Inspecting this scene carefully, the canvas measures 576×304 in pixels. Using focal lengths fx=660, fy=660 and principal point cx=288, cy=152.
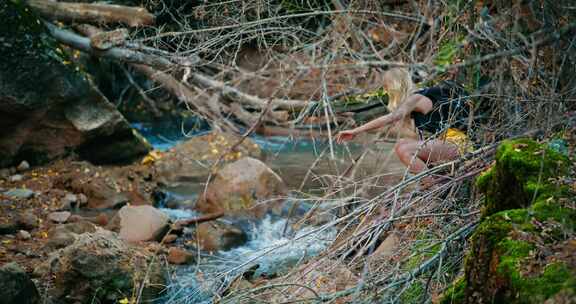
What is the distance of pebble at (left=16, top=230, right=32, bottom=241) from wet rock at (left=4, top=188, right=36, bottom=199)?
107 centimetres

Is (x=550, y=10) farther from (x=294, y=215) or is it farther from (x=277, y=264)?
(x=294, y=215)

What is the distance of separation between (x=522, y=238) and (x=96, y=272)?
378cm

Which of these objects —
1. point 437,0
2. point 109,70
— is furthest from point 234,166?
point 109,70

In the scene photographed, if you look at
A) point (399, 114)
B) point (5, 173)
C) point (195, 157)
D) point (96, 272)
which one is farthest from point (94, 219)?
point (399, 114)

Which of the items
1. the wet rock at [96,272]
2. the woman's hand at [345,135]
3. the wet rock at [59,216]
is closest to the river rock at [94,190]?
the wet rock at [59,216]

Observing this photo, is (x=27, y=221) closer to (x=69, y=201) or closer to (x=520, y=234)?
(x=69, y=201)

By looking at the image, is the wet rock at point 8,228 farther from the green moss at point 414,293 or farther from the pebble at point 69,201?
the green moss at point 414,293

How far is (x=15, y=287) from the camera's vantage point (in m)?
4.88

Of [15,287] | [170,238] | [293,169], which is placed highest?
[15,287]

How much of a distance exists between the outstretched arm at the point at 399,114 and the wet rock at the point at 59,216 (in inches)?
158

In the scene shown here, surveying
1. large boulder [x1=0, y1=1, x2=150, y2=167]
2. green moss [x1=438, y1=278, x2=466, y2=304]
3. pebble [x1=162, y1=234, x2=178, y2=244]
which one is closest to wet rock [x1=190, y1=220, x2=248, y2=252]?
pebble [x1=162, y1=234, x2=178, y2=244]

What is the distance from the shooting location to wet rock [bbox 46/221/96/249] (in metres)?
6.45

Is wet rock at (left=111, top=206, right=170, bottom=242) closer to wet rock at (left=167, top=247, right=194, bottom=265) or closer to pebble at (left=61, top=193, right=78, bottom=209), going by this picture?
wet rock at (left=167, top=247, right=194, bottom=265)

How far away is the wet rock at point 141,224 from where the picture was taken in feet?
23.1
